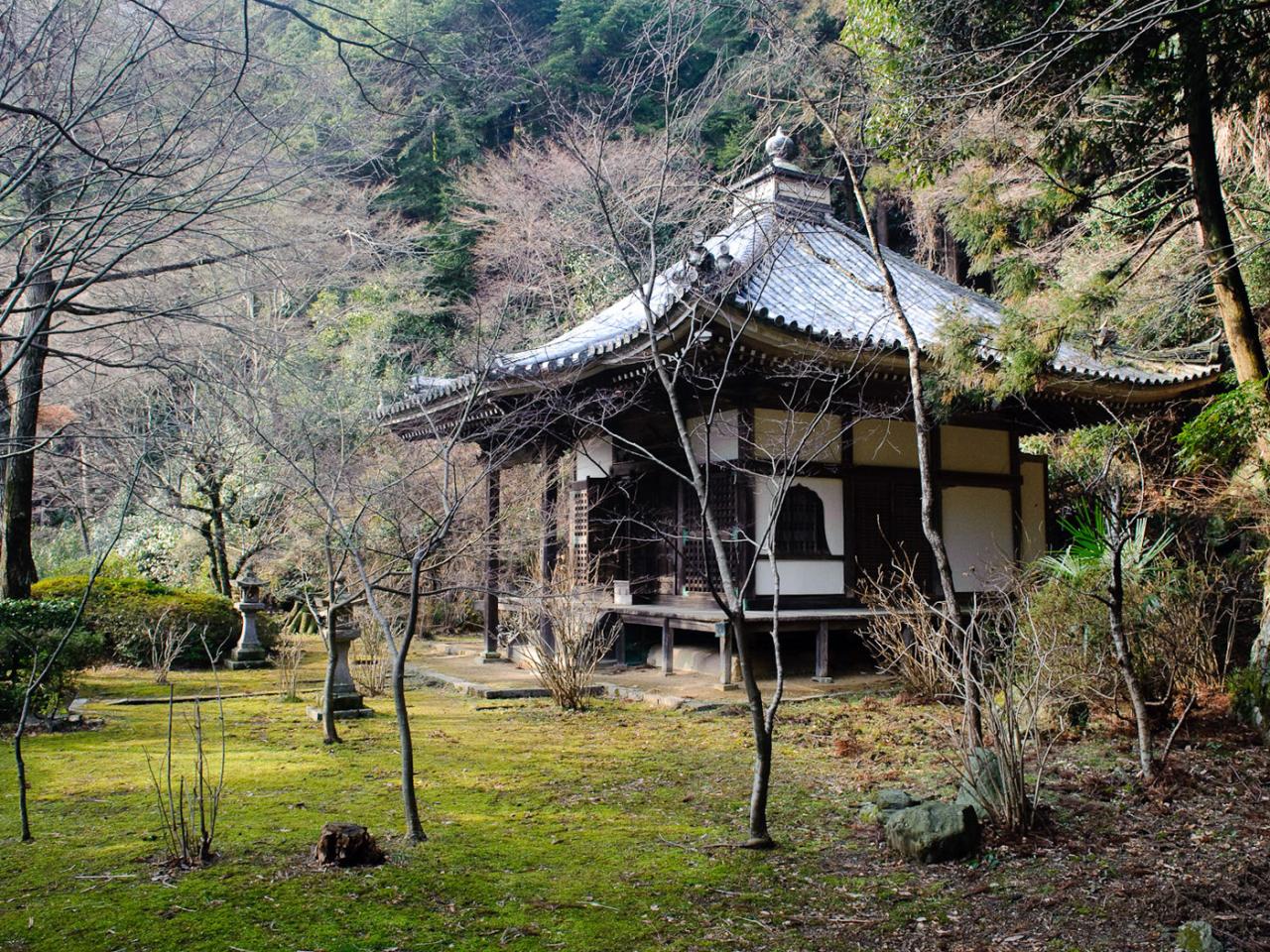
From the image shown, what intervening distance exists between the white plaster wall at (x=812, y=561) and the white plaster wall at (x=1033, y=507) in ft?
10.7

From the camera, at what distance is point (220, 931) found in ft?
10.6

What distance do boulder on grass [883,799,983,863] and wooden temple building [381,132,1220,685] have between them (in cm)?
409

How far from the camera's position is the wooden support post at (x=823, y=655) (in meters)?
9.86

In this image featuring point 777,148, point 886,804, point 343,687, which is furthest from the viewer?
point 777,148

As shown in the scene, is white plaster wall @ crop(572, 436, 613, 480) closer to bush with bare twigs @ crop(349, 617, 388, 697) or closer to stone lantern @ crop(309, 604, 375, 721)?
bush with bare twigs @ crop(349, 617, 388, 697)

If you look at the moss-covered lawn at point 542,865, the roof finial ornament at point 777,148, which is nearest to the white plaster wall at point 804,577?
the moss-covered lawn at point 542,865

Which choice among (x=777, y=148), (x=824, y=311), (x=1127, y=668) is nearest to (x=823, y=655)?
(x=824, y=311)

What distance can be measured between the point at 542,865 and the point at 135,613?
10088mm

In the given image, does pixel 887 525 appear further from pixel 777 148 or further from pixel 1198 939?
pixel 1198 939

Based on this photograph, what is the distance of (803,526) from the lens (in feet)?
32.9

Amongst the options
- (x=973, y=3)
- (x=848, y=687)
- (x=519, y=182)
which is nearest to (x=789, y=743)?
(x=848, y=687)

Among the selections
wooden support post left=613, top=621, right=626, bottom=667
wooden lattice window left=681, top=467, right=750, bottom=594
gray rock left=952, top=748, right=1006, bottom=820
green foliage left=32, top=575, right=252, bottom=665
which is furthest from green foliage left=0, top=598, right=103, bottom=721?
gray rock left=952, top=748, right=1006, bottom=820

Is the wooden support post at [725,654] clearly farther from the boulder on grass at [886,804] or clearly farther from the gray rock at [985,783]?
the gray rock at [985,783]

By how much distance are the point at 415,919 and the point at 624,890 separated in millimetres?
824
